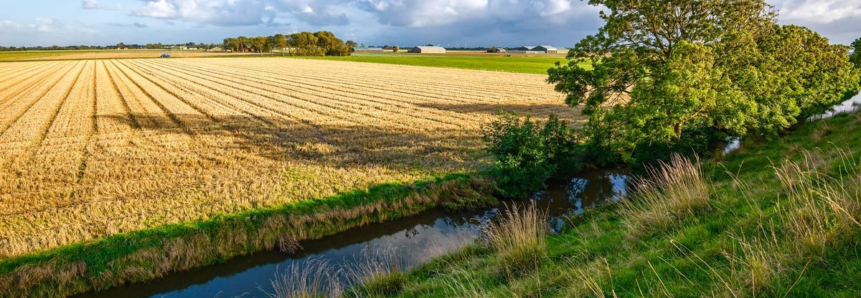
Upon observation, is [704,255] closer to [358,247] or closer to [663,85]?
[358,247]

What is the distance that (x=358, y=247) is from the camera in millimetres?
13242

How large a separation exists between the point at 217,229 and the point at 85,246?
3.10m

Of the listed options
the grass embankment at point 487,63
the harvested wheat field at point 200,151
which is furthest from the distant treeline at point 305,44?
the harvested wheat field at point 200,151

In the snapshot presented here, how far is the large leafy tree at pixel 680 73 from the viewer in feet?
49.8

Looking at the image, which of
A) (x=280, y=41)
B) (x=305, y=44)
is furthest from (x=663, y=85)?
(x=280, y=41)

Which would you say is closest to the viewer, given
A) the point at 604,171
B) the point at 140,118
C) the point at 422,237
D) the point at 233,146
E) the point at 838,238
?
the point at 838,238

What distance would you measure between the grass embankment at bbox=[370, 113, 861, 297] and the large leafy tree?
5399 millimetres

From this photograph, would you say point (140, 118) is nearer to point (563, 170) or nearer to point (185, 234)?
point (185, 234)

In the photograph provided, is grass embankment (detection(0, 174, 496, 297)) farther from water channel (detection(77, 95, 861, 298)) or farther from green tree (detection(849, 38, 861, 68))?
green tree (detection(849, 38, 861, 68))

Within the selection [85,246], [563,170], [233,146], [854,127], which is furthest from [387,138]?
[854,127]

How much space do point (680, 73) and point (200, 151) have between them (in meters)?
21.0

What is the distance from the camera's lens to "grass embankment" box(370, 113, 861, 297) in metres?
4.52

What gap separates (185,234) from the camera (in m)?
12.1

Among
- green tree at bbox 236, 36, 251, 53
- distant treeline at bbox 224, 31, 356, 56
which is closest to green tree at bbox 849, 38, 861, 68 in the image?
distant treeline at bbox 224, 31, 356, 56
